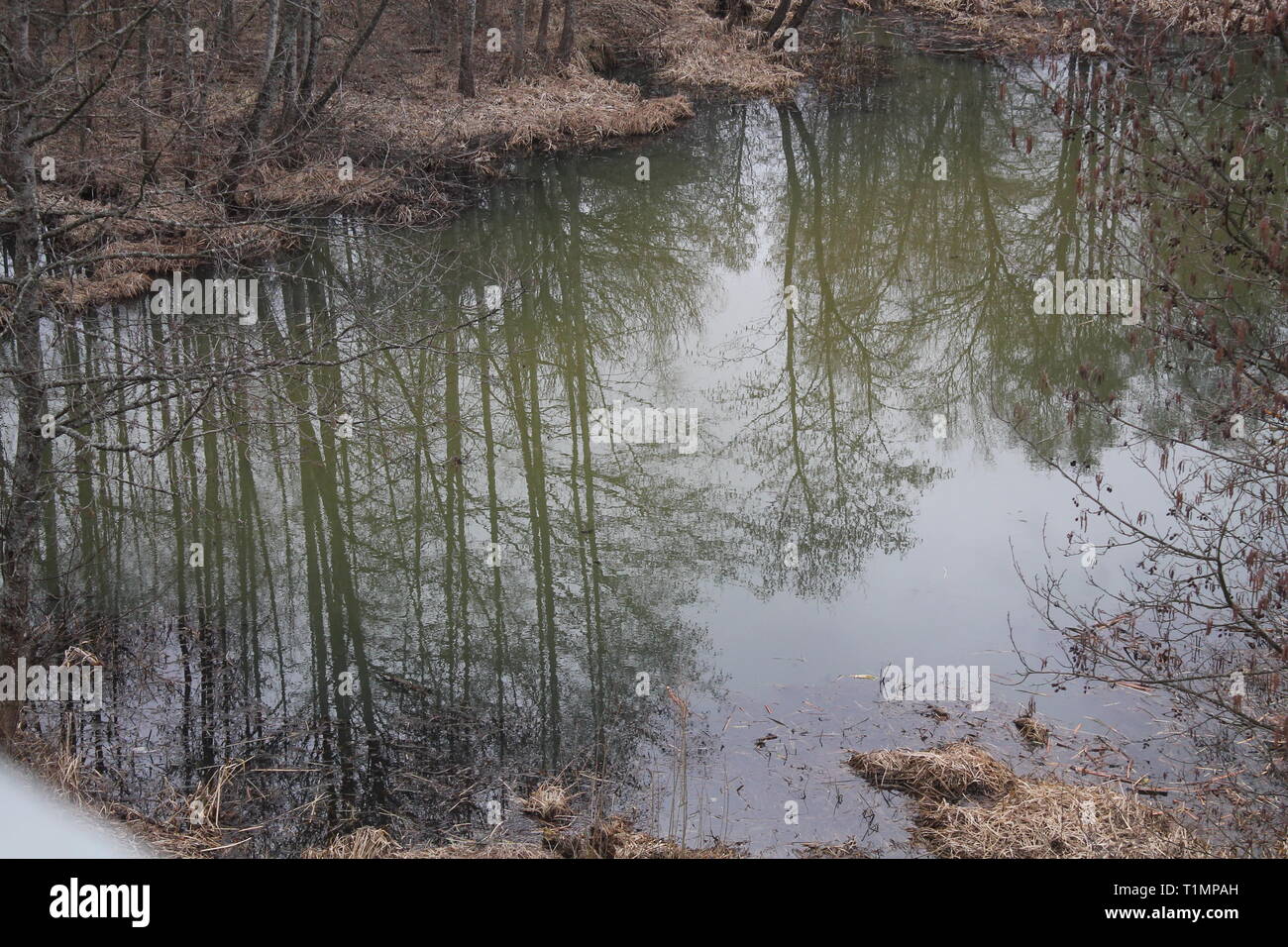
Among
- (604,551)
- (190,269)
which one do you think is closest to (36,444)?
(604,551)

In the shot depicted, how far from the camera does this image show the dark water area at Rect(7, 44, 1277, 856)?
6.84 metres

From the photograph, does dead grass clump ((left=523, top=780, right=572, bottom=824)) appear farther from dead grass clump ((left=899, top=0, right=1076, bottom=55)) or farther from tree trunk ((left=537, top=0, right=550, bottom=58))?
dead grass clump ((left=899, top=0, right=1076, bottom=55))

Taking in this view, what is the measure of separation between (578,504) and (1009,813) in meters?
4.75

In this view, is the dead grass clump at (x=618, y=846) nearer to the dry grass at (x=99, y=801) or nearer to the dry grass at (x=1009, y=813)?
the dry grass at (x=1009, y=813)

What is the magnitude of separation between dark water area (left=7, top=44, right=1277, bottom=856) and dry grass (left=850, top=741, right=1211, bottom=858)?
205 mm

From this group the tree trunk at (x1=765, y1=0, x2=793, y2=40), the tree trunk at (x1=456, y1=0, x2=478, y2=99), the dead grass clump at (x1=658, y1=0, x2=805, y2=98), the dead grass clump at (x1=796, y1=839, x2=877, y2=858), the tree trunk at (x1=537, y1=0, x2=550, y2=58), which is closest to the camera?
the dead grass clump at (x1=796, y1=839, x2=877, y2=858)

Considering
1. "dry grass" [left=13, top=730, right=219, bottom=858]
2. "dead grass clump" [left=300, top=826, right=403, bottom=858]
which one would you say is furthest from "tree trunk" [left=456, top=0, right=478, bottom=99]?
"dead grass clump" [left=300, top=826, right=403, bottom=858]

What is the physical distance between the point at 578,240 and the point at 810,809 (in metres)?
10.1

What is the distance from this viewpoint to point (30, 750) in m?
6.55

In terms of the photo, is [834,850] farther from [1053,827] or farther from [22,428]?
[22,428]

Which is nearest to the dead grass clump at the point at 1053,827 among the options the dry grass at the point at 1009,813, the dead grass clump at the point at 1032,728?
the dry grass at the point at 1009,813

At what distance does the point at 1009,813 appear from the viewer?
20.0 ft

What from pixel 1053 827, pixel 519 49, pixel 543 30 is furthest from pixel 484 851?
pixel 543 30

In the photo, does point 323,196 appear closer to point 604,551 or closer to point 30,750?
point 604,551
